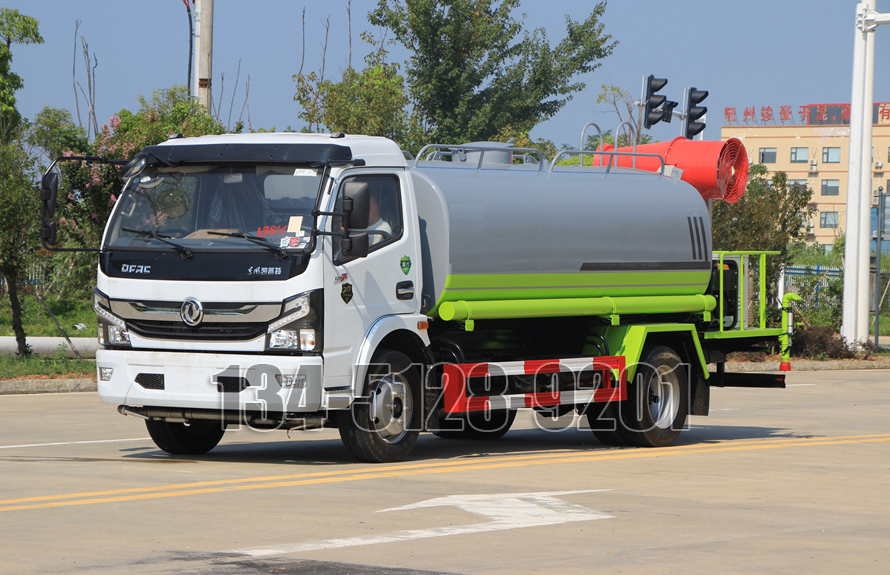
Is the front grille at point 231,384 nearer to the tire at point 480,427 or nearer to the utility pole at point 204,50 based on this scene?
the tire at point 480,427

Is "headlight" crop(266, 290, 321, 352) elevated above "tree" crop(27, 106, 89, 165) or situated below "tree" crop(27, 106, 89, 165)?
below

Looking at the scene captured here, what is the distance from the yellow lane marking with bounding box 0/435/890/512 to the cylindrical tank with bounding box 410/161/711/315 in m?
1.51

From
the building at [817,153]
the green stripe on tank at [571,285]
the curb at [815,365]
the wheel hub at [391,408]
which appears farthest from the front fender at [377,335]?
the building at [817,153]

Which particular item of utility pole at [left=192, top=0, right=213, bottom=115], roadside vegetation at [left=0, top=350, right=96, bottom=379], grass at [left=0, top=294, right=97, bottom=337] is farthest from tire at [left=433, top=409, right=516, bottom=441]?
grass at [left=0, top=294, right=97, bottom=337]

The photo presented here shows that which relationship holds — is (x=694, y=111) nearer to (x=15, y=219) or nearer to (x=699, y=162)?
(x=699, y=162)

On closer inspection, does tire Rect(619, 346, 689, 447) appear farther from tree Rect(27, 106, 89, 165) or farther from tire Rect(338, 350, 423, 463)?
tree Rect(27, 106, 89, 165)

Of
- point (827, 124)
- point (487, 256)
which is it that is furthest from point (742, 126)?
point (487, 256)

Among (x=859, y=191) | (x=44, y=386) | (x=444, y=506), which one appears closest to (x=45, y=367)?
(x=44, y=386)

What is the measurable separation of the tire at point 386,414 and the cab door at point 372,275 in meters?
0.37

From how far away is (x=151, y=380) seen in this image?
420 inches

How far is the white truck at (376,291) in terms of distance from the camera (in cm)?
1042

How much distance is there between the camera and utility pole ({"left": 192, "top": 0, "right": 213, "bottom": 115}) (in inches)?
992

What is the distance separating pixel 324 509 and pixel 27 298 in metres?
30.5

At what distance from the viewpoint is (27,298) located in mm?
37000
